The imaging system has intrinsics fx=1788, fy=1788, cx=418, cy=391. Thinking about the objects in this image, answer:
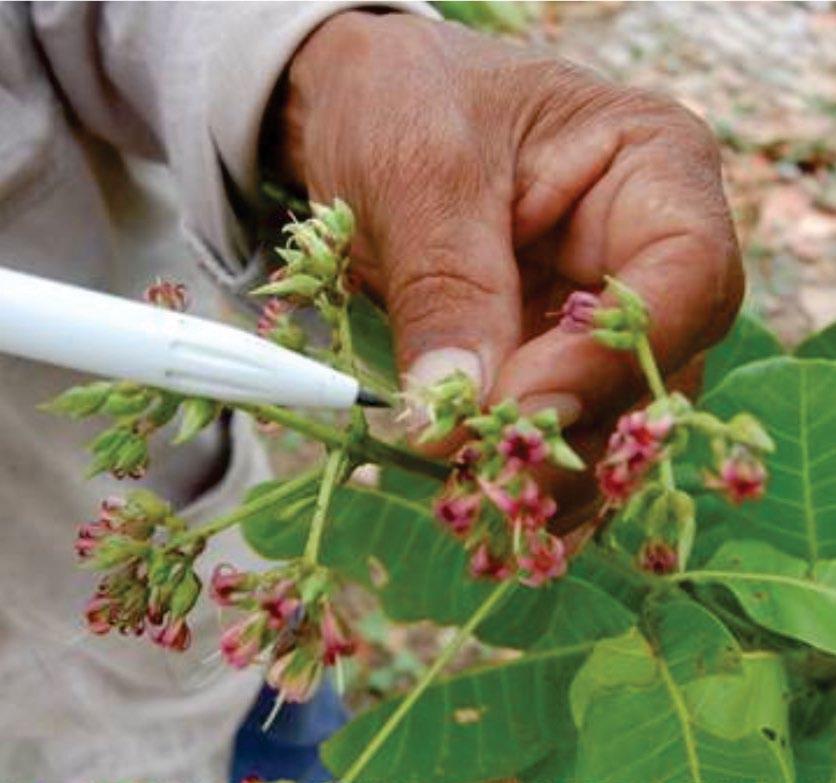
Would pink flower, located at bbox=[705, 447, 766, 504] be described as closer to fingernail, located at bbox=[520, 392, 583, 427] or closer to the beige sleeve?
fingernail, located at bbox=[520, 392, 583, 427]

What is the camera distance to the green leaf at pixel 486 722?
2.93 ft

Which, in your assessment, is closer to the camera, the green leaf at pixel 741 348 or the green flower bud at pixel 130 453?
the green flower bud at pixel 130 453

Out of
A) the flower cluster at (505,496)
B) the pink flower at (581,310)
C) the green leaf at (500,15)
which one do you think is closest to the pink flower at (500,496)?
the flower cluster at (505,496)

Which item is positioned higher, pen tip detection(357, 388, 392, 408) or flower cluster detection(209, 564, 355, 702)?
pen tip detection(357, 388, 392, 408)

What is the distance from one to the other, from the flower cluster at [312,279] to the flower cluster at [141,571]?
91 mm

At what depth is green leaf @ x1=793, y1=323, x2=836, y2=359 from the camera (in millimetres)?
1046

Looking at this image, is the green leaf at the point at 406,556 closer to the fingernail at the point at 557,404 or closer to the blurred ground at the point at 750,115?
the fingernail at the point at 557,404

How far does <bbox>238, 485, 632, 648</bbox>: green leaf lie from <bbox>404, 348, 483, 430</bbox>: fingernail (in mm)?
107

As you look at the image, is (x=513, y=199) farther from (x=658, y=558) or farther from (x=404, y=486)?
(x=658, y=558)

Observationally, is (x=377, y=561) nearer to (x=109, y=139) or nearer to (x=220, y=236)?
(x=220, y=236)

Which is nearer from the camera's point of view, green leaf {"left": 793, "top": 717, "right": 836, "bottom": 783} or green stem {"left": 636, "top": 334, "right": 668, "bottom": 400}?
green stem {"left": 636, "top": 334, "right": 668, "bottom": 400}

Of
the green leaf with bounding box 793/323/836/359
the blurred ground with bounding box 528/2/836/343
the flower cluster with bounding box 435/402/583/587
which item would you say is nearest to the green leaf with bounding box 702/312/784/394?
the green leaf with bounding box 793/323/836/359

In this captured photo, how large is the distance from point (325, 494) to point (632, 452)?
120 mm

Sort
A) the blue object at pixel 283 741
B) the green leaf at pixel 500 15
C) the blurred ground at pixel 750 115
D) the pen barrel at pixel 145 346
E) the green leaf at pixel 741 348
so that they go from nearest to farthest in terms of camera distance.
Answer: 1. the pen barrel at pixel 145 346
2. the green leaf at pixel 741 348
3. the blue object at pixel 283 741
4. the blurred ground at pixel 750 115
5. the green leaf at pixel 500 15
